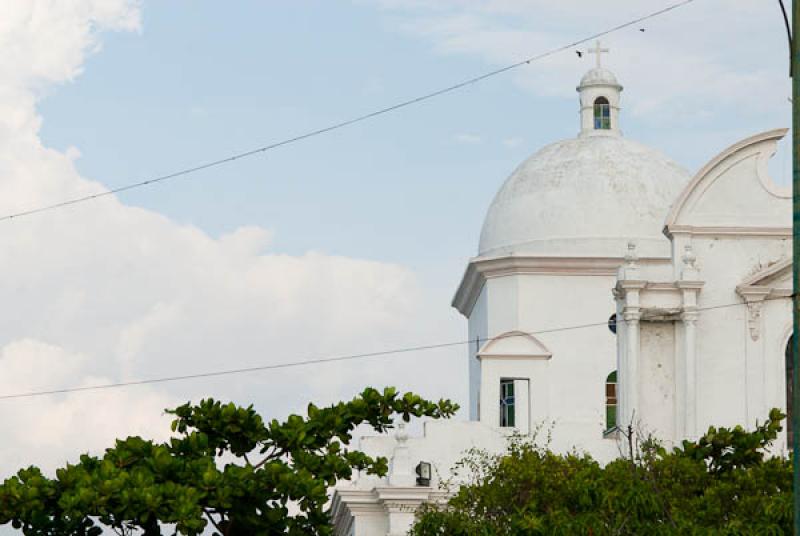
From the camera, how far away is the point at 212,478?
94.7 feet

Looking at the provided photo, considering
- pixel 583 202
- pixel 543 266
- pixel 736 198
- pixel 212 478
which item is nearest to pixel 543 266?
pixel 543 266

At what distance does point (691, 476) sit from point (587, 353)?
66.6 ft

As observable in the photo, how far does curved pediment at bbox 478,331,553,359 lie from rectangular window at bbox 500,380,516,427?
680mm

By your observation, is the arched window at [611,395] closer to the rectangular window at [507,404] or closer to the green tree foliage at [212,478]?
the rectangular window at [507,404]

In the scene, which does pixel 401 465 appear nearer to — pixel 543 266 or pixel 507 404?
pixel 507 404

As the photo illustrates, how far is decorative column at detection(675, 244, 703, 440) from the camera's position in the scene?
52.4 meters

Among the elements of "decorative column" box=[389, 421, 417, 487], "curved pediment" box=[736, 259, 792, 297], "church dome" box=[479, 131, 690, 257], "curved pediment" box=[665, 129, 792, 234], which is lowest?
"decorative column" box=[389, 421, 417, 487]

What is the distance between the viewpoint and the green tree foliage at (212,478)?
28.6 metres

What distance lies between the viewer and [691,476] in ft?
135

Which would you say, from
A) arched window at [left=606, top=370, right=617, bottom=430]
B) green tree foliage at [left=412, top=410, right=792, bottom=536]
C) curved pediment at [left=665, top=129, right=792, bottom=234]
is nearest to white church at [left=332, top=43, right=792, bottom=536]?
curved pediment at [left=665, top=129, right=792, bottom=234]

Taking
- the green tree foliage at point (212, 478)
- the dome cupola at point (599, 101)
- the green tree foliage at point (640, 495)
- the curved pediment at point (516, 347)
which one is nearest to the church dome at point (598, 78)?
the dome cupola at point (599, 101)

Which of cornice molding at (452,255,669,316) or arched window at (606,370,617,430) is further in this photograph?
cornice molding at (452,255,669,316)

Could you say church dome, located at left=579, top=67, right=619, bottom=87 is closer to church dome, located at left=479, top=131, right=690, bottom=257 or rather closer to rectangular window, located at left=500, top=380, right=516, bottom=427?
church dome, located at left=479, top=131, right=690, bottom=257

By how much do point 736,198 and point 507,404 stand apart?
707 cm
